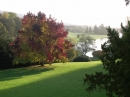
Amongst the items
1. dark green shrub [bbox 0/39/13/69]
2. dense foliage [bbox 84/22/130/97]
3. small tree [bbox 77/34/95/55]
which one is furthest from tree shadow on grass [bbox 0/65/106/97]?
small tree [bbox 77/34/95/55]

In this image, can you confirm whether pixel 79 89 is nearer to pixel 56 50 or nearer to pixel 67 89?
pixel 67 89

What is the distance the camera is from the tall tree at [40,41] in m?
18.6

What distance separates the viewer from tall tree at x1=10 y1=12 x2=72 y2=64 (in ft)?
61.0

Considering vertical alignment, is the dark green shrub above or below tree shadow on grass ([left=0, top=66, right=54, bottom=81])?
above

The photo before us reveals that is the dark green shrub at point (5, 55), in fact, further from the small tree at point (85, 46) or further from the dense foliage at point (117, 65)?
the small tree at point (85, 46)

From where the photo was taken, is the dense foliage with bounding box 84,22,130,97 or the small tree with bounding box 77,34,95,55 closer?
the dense foliage with bounding box 84,22,130,97

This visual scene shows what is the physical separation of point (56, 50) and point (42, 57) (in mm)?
1473

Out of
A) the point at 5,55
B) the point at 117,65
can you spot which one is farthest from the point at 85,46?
the point at 117,65

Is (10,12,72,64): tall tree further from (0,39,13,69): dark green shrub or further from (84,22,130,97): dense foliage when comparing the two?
(84,22,130,97): dense foliage

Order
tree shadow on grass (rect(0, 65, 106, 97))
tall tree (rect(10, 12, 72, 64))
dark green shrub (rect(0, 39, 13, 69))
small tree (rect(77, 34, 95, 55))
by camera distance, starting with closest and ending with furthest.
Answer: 1. tree shadow on grass (rect(0, 65, 106, 97))
2. tall tree (rect(10, 12, 72, 64))
3. dark green shrub (rect(0, 39, 13, 69))
4. small tree (rect(77, 34, 95, 55))

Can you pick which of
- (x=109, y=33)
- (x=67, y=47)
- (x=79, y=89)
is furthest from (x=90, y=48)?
(x=109, y=33)

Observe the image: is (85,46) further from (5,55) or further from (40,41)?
(40,41)

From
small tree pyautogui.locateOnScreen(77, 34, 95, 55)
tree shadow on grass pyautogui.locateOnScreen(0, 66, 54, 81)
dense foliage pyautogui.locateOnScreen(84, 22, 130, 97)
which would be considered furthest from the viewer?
small tree pyautogui.locateOnScreen(77, 34, 95, 55)

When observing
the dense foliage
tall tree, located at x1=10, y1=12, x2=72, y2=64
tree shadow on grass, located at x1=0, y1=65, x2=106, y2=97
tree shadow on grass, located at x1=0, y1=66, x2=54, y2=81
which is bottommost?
tree shadow on grass, located at x1=0, y1=65, x2=106, y2=97
